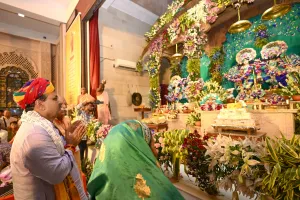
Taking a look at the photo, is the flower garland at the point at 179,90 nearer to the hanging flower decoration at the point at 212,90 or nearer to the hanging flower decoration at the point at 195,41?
the hanging flower decoration at the point at 212,90

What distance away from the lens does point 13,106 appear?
24.6ft

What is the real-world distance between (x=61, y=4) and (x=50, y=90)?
611cm

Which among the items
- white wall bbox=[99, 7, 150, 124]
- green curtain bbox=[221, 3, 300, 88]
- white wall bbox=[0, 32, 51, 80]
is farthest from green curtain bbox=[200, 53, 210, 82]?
white wall bbox=[0, 32, 51, 80]

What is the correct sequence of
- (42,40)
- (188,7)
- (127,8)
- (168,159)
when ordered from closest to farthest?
(168,159) < (188,7) < (127,8) < (42,40)

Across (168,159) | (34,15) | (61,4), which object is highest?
(61,4)

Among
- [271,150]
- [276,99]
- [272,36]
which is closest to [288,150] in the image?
[271,150]

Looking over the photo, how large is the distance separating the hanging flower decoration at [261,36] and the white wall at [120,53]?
457 cm

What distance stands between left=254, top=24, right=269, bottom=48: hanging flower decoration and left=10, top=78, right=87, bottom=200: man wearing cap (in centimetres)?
583

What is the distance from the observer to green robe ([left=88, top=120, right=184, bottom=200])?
0.92 metres

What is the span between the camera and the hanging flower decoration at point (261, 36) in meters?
5.11

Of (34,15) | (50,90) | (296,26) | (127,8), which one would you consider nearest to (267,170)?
(50,90)

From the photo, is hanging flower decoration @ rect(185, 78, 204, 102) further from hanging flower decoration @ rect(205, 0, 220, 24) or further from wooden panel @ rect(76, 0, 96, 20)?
wooden panel @ rect(76, 0, 96, 20)

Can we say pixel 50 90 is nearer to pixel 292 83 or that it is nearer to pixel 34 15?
pixel 292 83

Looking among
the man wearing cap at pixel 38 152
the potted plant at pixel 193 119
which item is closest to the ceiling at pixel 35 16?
the potted plant at pixel 193 119
